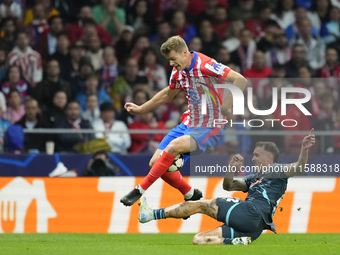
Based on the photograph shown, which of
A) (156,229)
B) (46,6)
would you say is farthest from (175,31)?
(156,229)

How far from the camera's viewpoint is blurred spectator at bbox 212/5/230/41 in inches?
542

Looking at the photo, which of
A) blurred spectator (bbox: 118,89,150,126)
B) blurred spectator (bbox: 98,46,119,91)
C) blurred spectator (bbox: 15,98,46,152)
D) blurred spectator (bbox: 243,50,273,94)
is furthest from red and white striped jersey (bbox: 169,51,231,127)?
blurred spectator (bbox: 243,50,273,94)

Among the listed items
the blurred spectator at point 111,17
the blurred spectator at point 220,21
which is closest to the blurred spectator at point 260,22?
the blurred spectator at point 220,21

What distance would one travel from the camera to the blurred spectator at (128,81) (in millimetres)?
12305

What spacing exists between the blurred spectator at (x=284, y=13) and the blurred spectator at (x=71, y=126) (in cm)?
558

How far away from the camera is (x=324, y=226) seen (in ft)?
34.1

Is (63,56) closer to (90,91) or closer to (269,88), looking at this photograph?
(90,91)

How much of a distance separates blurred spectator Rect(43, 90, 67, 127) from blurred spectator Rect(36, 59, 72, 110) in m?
0.31

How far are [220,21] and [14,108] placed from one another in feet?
16.7

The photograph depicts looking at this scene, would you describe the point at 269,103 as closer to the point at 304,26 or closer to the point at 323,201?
the point at 323,201

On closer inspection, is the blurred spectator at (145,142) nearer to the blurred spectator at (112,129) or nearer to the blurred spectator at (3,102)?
the blurred spectator at (112,129)

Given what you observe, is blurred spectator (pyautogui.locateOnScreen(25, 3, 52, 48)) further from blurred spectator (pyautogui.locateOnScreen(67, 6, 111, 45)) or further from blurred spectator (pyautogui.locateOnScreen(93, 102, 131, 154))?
blurred spectator (pyautogui.locateOnScreen(93, 102, 131, 154))

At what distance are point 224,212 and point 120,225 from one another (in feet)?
11.3

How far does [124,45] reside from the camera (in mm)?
13039
